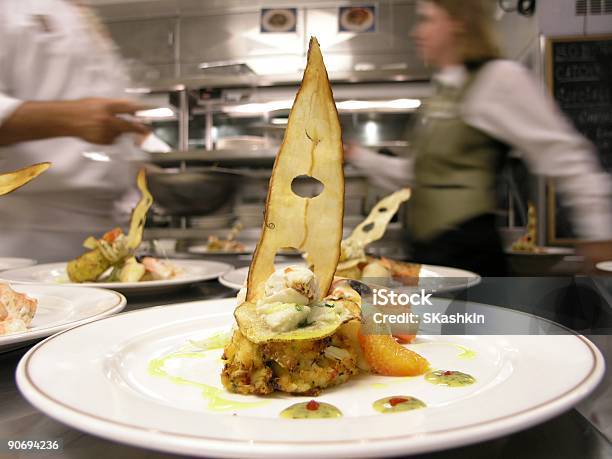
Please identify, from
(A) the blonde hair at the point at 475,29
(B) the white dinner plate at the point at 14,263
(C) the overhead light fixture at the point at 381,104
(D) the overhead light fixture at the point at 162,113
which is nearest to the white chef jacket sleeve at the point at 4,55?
(B) the white dinner plate at the point at 14,263

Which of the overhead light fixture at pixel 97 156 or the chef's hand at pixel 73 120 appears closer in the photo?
the chef's hand at pixel 73 120

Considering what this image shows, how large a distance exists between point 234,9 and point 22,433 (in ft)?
11.9

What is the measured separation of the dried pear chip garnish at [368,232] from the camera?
0.97 metres

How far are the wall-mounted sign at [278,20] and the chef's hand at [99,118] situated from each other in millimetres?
1645

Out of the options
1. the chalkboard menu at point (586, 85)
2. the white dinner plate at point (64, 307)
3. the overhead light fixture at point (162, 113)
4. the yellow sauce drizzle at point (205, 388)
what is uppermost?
the overhead light fixture at point (162, 113)

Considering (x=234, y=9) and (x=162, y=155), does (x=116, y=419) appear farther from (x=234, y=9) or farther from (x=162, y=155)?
(x=234, y=9)

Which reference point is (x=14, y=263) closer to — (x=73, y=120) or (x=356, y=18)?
(x=73, y=120)

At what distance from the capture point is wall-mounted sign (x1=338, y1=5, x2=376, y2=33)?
2.90m

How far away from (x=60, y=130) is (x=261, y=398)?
1267 mm

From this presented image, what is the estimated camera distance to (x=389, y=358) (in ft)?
1.67

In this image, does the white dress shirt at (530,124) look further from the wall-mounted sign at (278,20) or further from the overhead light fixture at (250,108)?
the overhead light fixture at (250,108)

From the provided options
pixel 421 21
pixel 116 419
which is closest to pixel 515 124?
pixel 421 21

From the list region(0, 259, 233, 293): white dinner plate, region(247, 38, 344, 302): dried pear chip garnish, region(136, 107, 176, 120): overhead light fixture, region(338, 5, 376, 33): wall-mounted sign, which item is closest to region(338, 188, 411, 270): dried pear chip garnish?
region(0, 259, 233, 293): white dinner plate

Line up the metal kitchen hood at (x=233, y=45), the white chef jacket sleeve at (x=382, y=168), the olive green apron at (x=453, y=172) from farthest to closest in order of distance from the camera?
the metal kitchen hood at (x=233, y=45), the white chef jacket sleeve at (x=382, y=168), the olive green apron at (x=453, y=172)
